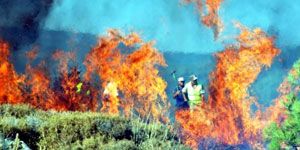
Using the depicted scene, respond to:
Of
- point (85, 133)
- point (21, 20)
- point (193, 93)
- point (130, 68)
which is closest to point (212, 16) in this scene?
point (130, 68)

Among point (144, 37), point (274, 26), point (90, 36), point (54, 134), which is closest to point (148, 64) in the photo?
point (144, 37)

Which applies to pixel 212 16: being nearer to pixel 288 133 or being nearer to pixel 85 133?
pixel 288 133

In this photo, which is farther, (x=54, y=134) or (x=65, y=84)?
(x=65, y=84)

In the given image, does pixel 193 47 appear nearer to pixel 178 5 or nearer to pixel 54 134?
pixel 178 5

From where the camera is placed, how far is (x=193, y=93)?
14289mm

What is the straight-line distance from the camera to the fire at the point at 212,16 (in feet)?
62.7

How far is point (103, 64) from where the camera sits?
720 inches

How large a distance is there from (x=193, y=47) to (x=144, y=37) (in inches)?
76.5

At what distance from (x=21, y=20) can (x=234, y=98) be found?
8.19 metres

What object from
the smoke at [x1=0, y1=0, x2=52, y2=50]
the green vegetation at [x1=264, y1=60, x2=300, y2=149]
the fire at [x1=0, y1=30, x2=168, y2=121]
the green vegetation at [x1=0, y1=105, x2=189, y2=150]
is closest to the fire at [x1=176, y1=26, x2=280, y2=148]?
the fire at [x1=0, y1=30, x2=168, y2=121]

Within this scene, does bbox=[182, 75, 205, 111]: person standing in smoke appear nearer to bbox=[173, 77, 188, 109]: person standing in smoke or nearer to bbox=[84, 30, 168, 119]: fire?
bbox=[173, 77, 188, 109]: person standing in smoke

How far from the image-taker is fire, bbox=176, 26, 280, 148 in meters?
14.5

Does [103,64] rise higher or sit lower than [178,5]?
lower

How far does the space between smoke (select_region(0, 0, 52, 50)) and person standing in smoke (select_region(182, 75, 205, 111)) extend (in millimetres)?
6461
